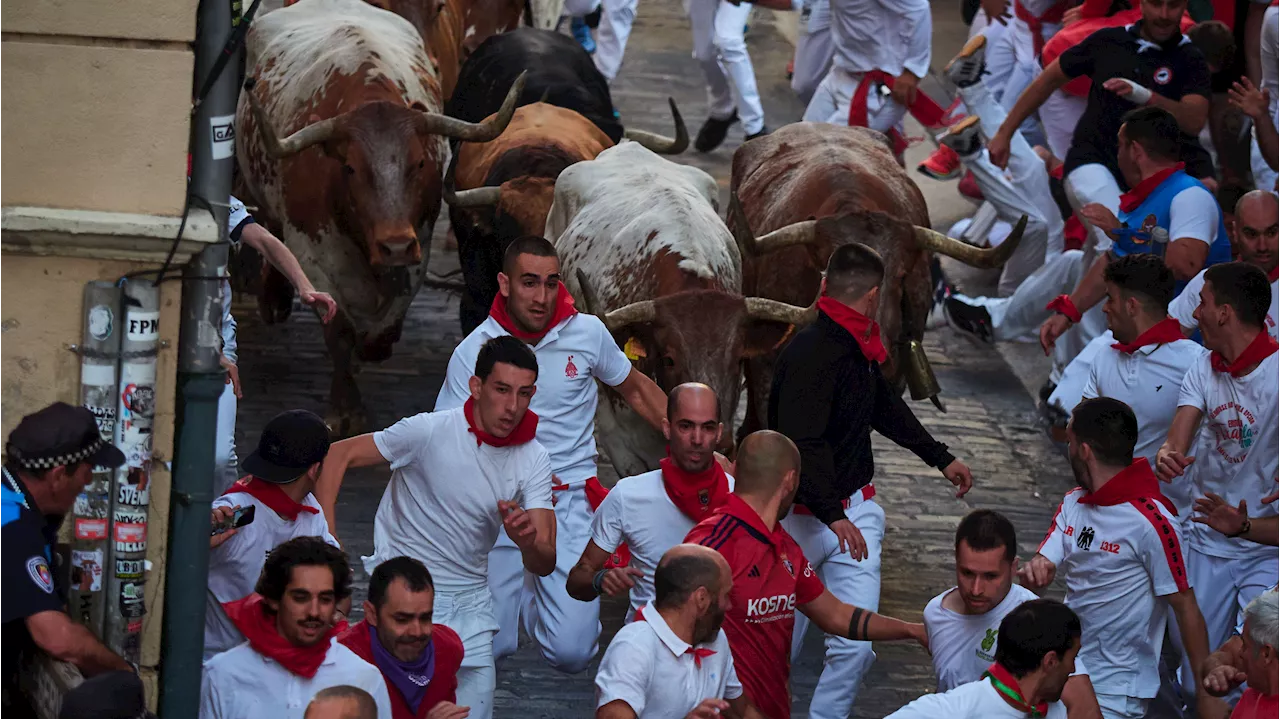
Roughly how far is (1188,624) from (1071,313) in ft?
9.07

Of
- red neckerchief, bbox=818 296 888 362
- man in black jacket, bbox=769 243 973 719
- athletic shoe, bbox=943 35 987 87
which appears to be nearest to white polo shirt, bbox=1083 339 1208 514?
man in black jacket, bbox=769 243 973 719

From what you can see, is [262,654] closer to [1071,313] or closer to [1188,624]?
[1188,624]

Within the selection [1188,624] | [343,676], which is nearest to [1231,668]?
[1188,624]

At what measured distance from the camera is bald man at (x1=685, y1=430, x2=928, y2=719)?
5871mm

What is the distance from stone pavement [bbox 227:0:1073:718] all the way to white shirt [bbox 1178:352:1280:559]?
1519mm

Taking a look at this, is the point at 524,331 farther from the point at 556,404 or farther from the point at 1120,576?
the point at 1120,576

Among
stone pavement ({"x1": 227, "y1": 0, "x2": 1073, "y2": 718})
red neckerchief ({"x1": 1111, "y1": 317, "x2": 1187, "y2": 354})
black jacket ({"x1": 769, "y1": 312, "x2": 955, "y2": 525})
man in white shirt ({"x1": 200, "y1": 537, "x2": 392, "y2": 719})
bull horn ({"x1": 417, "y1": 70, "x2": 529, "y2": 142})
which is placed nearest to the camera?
man in white shirt ({"x1": 200, "y1": 537, "x2": 392, "y2": 719})

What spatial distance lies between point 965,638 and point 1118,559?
1017 mm

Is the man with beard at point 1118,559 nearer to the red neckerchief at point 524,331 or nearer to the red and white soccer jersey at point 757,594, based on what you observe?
the red and white soccer jersey at point 757,594

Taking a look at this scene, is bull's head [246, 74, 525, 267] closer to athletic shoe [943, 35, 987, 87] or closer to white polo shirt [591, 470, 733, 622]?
white polo shirt [591, 470, 733, 622]

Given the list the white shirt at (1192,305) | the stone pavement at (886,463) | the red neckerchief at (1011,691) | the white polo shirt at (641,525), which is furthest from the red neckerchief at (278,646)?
the white shirt at (1192,305)

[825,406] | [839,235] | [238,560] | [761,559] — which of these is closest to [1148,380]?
[825,406]

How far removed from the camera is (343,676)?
5176mm

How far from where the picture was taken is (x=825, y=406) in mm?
7145
